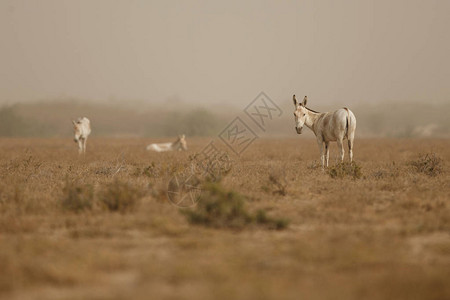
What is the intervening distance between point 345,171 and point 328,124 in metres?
1.99

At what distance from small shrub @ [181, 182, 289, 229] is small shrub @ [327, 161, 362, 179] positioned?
19.0ft

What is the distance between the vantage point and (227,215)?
6.88m

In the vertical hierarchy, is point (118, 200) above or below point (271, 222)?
above

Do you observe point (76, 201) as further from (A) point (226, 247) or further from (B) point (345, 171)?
(B) point (345, 171)

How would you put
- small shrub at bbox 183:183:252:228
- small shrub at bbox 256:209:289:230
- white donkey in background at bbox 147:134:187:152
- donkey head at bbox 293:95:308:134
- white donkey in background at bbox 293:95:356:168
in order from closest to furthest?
small shrub at bbox 256:209:289:230 → small shrub at bbox 183:183:252:228 → white donkey in background at bbox 293:95:356:168 → donkey head at bbox 293:95:308:134 → white donkey in background at bbox 147:134:187:152

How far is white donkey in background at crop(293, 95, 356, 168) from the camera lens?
13.4 m

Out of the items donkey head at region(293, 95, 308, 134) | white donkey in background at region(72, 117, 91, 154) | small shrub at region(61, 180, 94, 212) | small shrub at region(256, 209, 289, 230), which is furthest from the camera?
white donkey in background at region(72, 117, 91, 154)

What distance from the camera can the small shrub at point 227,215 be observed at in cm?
668

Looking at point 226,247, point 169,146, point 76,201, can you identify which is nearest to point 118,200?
point 76,201

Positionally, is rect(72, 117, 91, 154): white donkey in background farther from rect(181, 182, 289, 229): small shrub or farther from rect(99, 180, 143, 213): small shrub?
rect(181, 182, 289, 229): small shrub

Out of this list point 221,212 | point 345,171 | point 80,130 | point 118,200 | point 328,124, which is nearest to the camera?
point 221,212

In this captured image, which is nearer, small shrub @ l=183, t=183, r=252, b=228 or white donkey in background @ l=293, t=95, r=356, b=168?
small shrub @ l=183, t=183, r=252, b=228

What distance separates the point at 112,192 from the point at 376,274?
17.3 feet

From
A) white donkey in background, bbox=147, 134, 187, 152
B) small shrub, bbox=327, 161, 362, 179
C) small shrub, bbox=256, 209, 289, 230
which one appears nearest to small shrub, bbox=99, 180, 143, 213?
small shrub, bbox=256, 209, 289, 230
